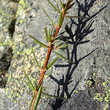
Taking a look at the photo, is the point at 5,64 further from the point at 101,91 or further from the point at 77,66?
the point at 101,91

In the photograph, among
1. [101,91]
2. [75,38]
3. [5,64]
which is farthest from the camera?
[5,64]

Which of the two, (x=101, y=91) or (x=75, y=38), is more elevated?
(x=75, y=38)

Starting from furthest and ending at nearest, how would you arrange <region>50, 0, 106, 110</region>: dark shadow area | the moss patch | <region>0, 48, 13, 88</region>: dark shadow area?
1. <region>0, 48, 13, 88</region>: dark shadow area
2. <region>50, 0, 106, 110</region>: dark shadow area
3. the moss patch

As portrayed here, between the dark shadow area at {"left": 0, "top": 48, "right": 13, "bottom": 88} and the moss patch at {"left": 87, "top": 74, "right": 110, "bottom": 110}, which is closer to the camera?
the moss patch at {"left": 87, "top": 74, "right": 110, "bottom": 110}

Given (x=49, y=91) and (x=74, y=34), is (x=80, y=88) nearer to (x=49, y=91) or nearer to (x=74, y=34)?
(x=49, y=91)

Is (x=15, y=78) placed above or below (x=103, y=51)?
below

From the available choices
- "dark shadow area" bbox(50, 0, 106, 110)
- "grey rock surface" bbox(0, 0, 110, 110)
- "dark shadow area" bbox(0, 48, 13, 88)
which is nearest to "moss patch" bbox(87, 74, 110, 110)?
"grey rock surface" bbox(0, 0, 110, 110)

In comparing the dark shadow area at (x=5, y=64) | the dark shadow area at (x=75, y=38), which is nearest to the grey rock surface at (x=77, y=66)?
the dark shadow area at (x=75, y=38)

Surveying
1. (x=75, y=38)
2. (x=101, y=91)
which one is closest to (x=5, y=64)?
(x=75, y=38)

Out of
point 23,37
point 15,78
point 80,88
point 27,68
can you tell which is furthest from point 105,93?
point 23,37

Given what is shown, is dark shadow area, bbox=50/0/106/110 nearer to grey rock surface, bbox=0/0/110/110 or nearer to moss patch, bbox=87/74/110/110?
grey rock surface, bbox=0/0/110/110

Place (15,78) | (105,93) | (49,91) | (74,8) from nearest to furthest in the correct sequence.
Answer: (105,93)
(49,91)
(74,8)
(15,78)
